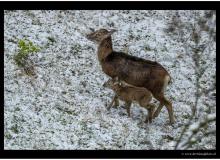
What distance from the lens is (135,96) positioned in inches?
483

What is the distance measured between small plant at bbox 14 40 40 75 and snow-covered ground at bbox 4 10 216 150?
0.18 meters

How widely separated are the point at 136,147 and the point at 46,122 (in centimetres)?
222

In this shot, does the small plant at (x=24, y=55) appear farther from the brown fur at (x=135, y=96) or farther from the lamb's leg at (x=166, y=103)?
the lamb's leg at (x=166, y=103)

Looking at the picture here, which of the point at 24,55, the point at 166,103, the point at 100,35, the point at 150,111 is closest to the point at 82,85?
the point at 100,35

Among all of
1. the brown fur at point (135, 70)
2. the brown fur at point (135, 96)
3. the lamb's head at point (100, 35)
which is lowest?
the brown fur at point (135, 96)

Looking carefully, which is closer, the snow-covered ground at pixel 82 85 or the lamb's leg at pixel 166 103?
the snow-covered ground at pixel 82 85

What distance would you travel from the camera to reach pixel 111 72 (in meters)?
13.2

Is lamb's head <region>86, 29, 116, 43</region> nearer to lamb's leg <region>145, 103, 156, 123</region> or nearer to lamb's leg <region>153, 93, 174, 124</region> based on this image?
lamb's leg <region>153, 93, 174, 124</region>

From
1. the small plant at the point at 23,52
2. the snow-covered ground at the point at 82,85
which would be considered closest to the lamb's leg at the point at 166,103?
the snow-covered ground at the point at 82,85

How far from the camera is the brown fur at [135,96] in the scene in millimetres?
12156

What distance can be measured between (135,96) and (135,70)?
0.95 meters

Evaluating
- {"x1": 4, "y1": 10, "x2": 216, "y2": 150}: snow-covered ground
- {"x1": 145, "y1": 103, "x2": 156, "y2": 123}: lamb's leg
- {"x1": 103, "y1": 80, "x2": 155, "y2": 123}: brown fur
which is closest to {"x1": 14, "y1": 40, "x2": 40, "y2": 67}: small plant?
{"x1": 4, "y1": 10, "x2": 216, "y2": 150}: snow-covered ground

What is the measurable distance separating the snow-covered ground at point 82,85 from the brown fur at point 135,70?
0.69 m

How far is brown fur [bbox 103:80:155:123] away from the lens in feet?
39.9
